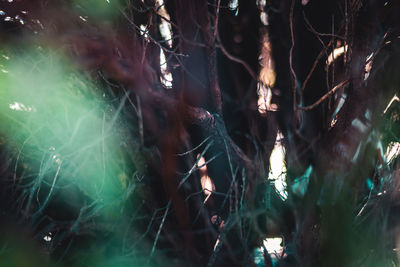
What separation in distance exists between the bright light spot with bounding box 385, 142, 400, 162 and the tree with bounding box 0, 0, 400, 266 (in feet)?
0.05

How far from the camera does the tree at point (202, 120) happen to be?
1952 mm

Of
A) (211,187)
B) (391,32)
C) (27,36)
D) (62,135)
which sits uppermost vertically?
(391,32)

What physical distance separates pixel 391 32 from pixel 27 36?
3.06 meters

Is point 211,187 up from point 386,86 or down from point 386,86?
down

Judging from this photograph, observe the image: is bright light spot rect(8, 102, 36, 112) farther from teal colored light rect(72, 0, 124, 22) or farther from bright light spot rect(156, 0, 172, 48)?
bright light spot rect(156, 0, 172, 48)

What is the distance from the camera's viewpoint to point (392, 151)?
2.41 metres

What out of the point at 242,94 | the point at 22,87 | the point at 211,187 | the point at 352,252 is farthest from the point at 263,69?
the point at 22,87

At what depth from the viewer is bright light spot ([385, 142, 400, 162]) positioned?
2377 mm

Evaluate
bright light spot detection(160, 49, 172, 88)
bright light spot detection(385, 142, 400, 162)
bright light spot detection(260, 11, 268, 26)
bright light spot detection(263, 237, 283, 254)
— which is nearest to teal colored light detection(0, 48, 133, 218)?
bright light spot detection(160, 49, 172, 88)

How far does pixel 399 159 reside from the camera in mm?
2352

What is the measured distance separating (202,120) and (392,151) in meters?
1.90

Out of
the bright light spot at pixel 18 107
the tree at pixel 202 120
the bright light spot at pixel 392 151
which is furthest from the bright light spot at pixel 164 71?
the bright light spot at pixel 392 151

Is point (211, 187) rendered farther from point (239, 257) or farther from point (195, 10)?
point (195, 10)

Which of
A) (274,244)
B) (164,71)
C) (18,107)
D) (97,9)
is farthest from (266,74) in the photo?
(18,107)
